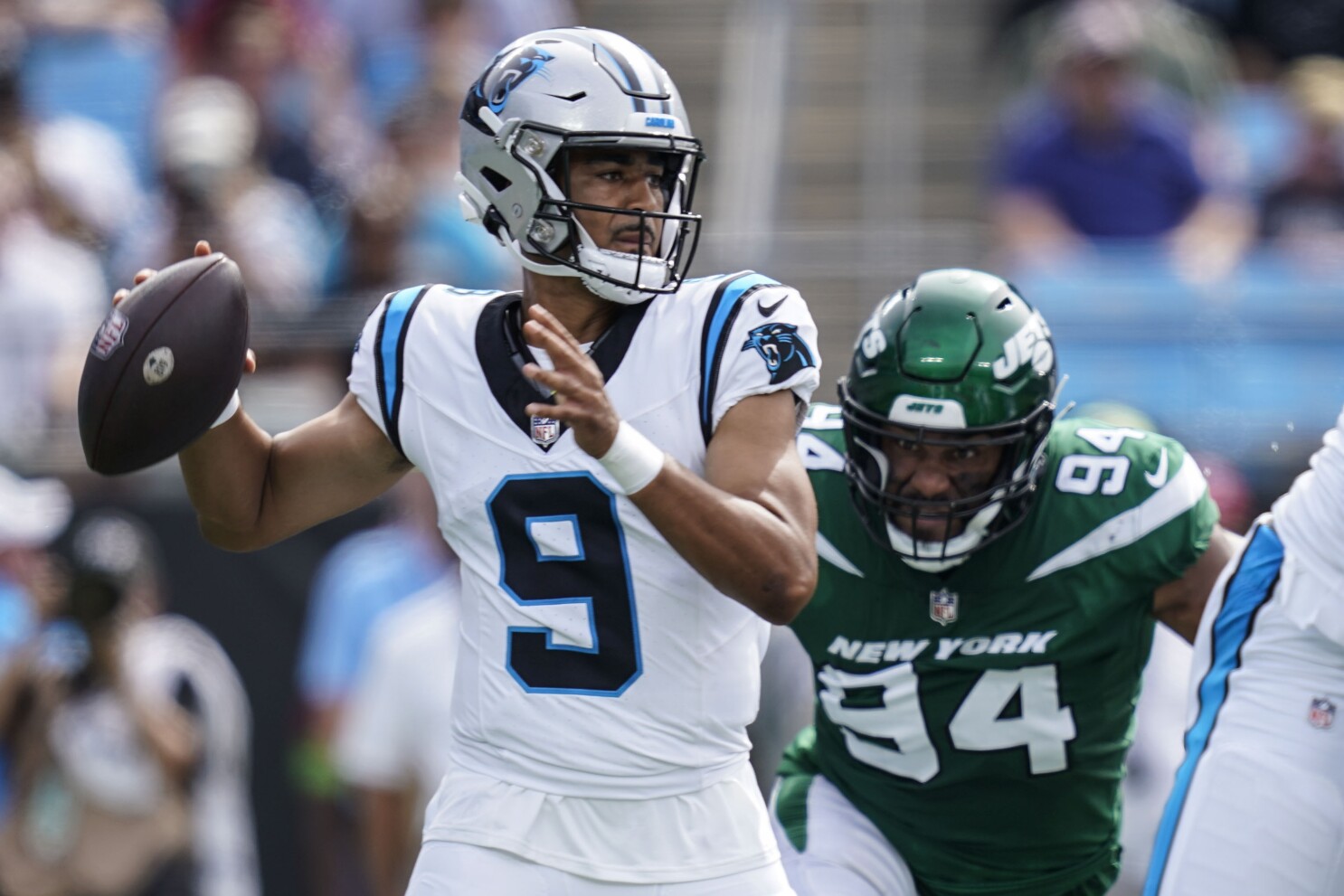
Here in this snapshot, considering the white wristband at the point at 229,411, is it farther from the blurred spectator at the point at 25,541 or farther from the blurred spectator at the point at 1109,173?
the blurred spectator at the point at 1109,173

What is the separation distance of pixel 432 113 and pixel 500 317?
4671mm

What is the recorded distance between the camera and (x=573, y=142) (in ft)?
10.5

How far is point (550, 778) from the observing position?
10.4 feet

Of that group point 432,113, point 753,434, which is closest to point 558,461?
point 753,434

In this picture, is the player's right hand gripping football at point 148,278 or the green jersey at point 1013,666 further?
the green jersey at point 1013,666

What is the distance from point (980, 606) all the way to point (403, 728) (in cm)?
303

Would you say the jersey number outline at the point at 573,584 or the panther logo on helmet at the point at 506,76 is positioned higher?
the panther logo on helmet at the point at 506,76

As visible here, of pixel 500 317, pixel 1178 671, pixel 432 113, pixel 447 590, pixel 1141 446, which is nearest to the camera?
pixel 500 317

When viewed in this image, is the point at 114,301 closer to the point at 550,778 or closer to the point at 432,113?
the point at 550,778

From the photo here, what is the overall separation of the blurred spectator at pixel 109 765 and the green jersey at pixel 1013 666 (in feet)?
10.2

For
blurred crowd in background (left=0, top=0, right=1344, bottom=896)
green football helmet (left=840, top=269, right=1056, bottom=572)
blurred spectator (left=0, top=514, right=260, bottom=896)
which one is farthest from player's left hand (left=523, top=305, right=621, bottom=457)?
blurred spectator (left=0, top=514, right=260, bottom=896)

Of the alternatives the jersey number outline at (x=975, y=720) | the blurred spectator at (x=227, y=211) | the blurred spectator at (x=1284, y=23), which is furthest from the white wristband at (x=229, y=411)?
the blurred spectator at (x=1284, y=23)

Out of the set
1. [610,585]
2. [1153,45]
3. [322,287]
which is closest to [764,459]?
[610,585]

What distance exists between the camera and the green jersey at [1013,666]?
12.5 ft
